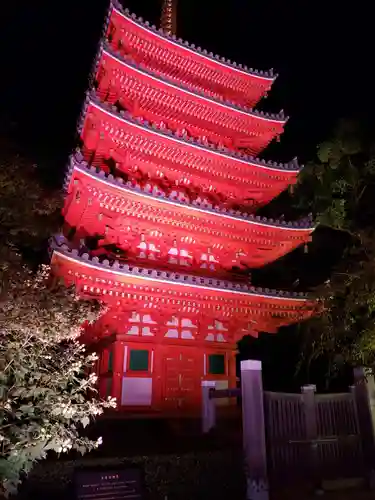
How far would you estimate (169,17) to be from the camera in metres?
15.9

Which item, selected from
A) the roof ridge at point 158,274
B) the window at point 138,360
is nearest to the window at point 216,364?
the window at point 138,360

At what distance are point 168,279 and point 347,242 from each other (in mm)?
11073

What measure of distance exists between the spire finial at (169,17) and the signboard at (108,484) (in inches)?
578

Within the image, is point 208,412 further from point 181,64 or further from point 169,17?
point 169,17

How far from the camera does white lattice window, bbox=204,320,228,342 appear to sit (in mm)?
11844

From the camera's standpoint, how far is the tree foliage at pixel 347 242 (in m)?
10.6

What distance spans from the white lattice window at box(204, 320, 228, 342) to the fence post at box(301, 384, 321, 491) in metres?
3.30

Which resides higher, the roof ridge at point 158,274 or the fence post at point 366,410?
the roof ridge at point 158,274

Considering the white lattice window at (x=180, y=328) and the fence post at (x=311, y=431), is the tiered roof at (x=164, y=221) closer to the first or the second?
the white lattice window at (x=180, y=328)

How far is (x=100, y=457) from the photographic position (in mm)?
6816

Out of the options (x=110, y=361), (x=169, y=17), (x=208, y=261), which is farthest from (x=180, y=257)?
(x=169, y=17)

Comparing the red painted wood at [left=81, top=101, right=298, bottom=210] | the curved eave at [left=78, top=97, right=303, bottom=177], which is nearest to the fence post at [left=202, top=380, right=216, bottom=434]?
the red painted wood at [left=81, top=101, right=298, bottom=210]

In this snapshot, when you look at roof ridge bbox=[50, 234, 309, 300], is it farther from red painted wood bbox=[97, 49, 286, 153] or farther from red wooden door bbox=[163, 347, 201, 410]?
red painted wood bbox=[97, 49, 286, 153]

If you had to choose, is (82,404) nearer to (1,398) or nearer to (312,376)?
(1,398)
